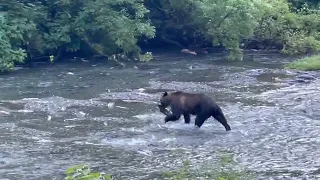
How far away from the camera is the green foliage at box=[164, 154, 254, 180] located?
10.2 m

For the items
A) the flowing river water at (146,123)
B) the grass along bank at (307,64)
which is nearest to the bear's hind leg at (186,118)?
the flowing river water at (146,123)

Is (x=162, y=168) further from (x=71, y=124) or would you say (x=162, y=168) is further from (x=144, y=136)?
(x=71, y=124)

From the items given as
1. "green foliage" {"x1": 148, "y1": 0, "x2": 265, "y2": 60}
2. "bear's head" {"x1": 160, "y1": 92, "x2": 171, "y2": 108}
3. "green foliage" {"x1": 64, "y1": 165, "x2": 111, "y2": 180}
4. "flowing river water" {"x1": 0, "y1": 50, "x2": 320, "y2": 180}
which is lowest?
"flowing river water" {"x1": 0, "y1": 50, "x2": 320, "y2": 180}

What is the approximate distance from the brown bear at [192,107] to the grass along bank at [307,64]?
9.89 m

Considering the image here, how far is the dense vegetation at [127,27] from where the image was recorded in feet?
85.1

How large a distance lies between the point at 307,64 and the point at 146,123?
1076 cm

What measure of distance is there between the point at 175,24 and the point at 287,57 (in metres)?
5.60

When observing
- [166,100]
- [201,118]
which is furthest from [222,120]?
[166,100]

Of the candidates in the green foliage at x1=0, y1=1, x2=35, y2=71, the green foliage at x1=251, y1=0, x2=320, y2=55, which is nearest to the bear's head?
the green foliage at x1=0, y1=1, x2=35, y2=71

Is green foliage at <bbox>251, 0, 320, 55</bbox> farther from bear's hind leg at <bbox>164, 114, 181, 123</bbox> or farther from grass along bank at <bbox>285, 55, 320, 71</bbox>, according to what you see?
bear's hind leg at <bbox>164, 114, 181, 123</bbox>

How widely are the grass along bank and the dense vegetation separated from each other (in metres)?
3.23

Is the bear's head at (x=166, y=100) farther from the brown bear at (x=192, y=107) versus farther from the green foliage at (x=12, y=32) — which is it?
the green foliage at (x=12, y=32)

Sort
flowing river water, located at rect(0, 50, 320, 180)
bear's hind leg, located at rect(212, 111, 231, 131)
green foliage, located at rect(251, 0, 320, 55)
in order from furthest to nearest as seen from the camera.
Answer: green foliage, located at rect(251, 0, 320, 55)
bear's hind leg, located at rect(212, 111, 231, 131)
flowing river water, located at rect(0, 50, 320, 180)

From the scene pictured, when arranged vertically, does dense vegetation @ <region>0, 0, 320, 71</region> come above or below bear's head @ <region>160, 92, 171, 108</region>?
above
